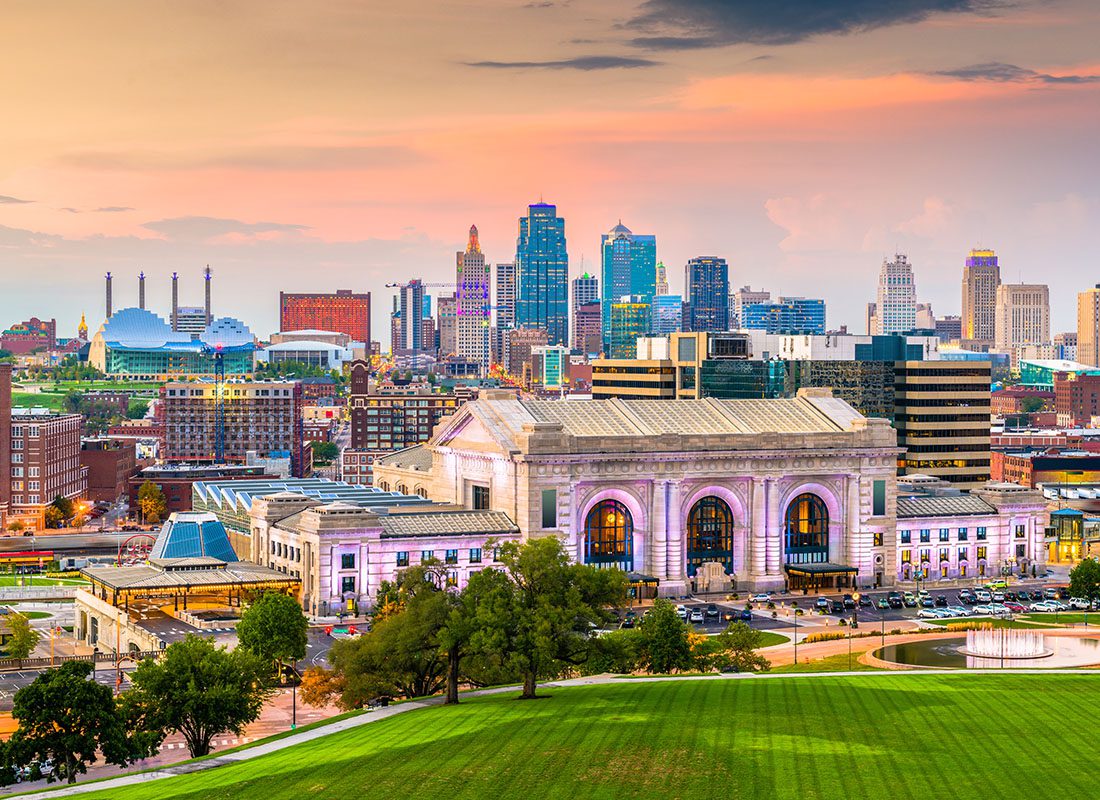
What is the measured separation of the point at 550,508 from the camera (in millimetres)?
185875

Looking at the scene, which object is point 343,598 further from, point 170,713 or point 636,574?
point 170,713

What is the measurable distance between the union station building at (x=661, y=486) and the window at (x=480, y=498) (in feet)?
0.66

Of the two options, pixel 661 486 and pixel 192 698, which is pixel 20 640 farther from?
pixel 661 486

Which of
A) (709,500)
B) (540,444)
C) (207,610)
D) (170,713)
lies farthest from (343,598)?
(170,713)

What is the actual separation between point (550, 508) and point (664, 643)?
59486mm

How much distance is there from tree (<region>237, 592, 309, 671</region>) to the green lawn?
29.1m

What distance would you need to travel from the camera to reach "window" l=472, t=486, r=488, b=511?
642ft

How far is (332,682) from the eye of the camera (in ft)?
395

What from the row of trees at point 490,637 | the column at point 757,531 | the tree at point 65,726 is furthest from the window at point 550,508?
the tree at point 65,726

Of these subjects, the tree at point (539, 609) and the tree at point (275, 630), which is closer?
the tree at point (539, 609)

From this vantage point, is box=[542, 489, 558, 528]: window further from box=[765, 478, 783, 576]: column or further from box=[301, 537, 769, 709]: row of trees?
box=[301, 537, 769, 709]: row of trees

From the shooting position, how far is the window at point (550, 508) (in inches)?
7298

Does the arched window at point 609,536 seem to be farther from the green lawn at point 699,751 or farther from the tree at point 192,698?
the tree at point 192,698

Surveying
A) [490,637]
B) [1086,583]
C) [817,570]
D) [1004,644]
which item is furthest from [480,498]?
[490,637]
